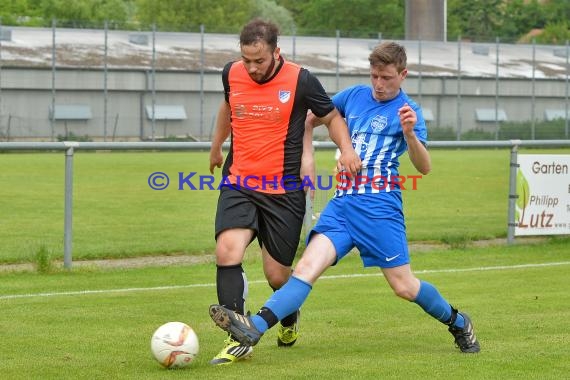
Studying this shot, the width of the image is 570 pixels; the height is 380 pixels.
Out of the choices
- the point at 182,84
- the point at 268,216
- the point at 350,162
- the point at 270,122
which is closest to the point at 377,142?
the point at 350,162

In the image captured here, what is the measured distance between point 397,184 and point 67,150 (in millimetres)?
5673

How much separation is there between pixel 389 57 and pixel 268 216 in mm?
1256

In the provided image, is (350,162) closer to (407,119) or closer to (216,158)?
(407,119)

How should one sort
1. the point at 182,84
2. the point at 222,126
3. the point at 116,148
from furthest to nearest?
the point at 182,84 < the point at 116,148 < the point at 222,126

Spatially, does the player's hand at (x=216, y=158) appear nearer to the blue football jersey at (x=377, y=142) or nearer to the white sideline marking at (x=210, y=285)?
the blue football jersey at (x=377, y=142)

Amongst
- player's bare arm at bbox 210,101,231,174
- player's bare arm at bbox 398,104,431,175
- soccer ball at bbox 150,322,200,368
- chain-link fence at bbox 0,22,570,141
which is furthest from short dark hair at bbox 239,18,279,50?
chain-link fence at bbox 0,22,570,141

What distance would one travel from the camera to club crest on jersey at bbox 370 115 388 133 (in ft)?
23.7

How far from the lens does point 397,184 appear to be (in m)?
7.39

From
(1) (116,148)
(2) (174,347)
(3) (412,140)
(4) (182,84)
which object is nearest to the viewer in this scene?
(2) (174,347)

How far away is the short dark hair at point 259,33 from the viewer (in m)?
7.00

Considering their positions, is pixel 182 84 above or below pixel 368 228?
above

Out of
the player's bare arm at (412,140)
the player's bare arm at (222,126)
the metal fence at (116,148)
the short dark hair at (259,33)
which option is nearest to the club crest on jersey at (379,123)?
the player's bare arm at (412,140)

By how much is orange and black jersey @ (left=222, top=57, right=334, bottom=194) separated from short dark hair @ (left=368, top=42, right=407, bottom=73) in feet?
1.65

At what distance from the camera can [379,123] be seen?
723 cm
